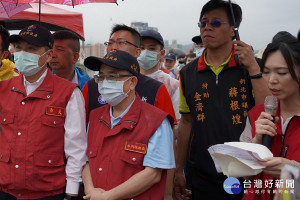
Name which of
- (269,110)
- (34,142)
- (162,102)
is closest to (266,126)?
(269,110)

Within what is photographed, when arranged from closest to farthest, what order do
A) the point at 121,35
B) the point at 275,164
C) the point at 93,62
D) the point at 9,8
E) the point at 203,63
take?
the point at 275,164 → the point at 93,62 → the point at 203,63 → the point at 121,35 → the point at 9,8

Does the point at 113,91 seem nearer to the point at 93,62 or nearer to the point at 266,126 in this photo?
the point at 93,62

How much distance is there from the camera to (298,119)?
6.00 ft

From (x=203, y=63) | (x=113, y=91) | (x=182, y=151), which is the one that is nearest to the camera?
(x=113, y=91)

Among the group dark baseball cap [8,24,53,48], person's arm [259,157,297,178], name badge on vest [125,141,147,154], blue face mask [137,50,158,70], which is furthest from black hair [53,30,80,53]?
person's arm [259,157,297,178]

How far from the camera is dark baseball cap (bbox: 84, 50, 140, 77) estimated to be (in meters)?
2.31

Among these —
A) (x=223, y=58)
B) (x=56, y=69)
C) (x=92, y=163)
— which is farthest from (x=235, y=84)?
(x=56, y=69)

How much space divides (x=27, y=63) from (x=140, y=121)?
3.50 ft

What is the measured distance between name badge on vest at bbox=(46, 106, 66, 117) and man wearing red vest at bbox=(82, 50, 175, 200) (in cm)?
26

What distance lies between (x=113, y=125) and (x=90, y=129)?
232 millimetres

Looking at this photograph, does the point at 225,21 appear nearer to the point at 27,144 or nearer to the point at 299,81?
the point at 299,81

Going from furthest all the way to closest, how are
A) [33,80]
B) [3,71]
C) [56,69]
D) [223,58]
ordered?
[56,69] → [3,71] → [223,58] → [33,80]

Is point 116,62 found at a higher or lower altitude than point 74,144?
higher

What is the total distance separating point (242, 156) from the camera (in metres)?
1.65
